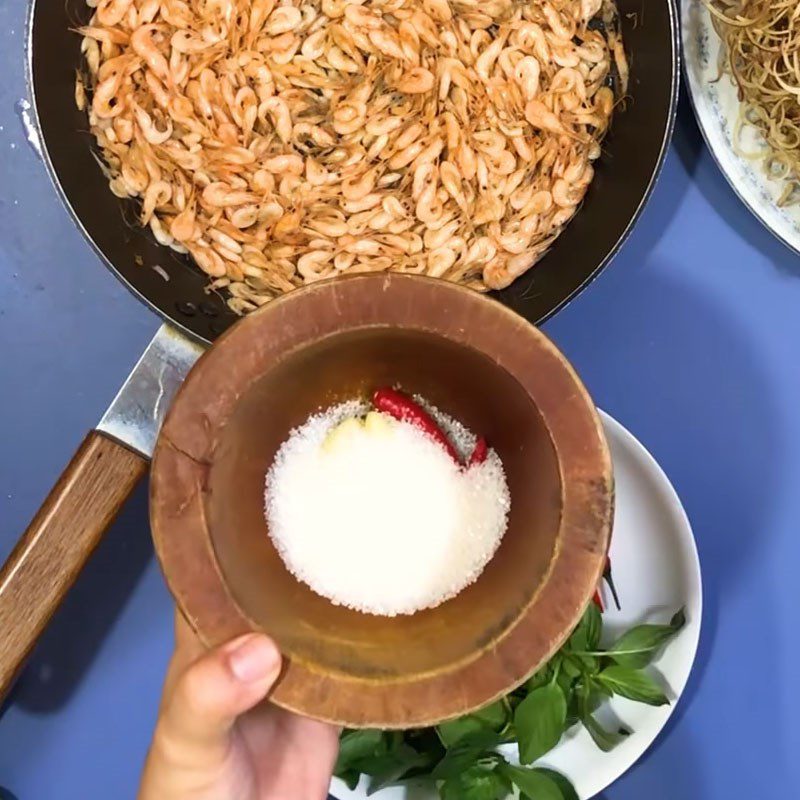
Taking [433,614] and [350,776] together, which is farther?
[350,776]

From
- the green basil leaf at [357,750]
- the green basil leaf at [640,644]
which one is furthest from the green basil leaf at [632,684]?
the green basil leaf at [357,750]

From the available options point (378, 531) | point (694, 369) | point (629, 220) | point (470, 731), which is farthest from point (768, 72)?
point (470, 731)

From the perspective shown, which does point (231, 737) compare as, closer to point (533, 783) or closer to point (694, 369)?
point (533, 783)

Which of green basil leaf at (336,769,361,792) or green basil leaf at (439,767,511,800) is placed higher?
green basil leaf at (439,767,511,800)

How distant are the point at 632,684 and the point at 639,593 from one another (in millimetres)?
103

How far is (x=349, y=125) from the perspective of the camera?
0.87m

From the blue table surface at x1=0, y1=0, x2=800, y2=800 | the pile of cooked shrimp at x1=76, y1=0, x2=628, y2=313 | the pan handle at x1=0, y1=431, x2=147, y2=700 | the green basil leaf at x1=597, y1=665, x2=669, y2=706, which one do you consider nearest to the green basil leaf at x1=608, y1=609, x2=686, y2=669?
the green basil leaf at x1=597, y1=665, x2=669, y2=706

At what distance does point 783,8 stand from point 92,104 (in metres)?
0.62

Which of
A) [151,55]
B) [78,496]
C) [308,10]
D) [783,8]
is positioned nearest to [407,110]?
[308,10]

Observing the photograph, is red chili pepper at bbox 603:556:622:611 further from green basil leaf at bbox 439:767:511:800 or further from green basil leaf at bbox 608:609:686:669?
green basil leaf at bbox 439:767:511:800

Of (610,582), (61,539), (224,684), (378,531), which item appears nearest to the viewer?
(224,684)

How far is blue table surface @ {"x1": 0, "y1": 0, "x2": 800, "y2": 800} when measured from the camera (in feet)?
3.20

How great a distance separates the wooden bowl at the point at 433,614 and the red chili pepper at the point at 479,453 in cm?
7

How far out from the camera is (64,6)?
847mm
